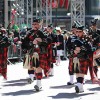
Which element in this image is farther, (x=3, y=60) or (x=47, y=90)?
(x=3, y=60)

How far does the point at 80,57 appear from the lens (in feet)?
31.7

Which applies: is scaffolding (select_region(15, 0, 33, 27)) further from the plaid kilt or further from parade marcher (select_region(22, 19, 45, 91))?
parade marcher (select_region(22, 19, 45, 91))

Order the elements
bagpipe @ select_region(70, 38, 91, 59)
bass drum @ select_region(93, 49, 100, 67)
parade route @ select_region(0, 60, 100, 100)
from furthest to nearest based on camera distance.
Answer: bass drum @ select_region(93, 49, 100, 67)
bagpipe @ select_region(70, 38, 91, 59)
parade route @ select_region(0, 60, 100, 100)

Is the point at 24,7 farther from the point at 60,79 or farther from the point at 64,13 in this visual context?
the point at 64,13

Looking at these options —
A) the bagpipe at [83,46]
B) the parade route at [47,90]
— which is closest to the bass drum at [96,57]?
the parade route at [47,90]

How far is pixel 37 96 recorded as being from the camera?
9.21m

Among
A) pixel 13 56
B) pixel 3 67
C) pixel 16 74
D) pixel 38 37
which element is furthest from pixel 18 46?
pixel 38 37

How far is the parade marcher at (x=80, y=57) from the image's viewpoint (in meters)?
9.51

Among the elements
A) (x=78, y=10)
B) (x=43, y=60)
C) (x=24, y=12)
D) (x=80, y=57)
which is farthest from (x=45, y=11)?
(x=80, y=57)

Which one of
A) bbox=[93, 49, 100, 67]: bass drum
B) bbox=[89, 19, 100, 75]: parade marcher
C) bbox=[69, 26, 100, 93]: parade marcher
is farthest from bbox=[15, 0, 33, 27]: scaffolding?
bbox=[69, 26, 100, 93]: parade marcher

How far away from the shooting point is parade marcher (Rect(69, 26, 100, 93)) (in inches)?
374

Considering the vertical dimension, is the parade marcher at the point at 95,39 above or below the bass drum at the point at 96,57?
above

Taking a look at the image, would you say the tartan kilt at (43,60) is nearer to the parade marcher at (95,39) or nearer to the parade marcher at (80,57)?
the parade marcher at (80,57)

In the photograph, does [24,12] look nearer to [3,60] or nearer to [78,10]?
[78,10]
